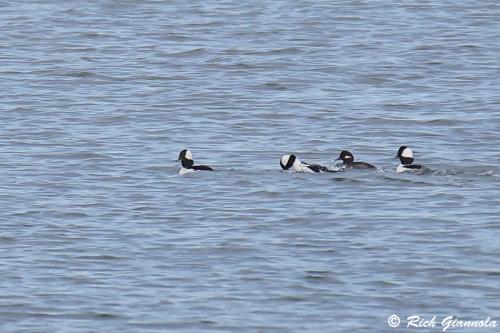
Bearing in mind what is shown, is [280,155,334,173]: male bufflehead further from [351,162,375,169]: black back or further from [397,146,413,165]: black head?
[397,146,413,165]: black head

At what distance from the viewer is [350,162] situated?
21.1m

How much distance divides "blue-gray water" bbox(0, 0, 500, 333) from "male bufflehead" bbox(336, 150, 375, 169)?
0.55 ft

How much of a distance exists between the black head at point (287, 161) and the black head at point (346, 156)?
78 cm

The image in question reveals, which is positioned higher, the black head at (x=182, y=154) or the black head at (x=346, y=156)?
the black head at (x=182, y=154)

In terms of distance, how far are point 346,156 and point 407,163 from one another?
991 mm

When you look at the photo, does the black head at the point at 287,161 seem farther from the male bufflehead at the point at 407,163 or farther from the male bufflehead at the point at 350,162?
the male bufflehead at the point at 407,163

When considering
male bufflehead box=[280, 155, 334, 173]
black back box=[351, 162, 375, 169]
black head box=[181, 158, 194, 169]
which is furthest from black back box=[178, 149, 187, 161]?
black back box=[351, 162, 375, 169]

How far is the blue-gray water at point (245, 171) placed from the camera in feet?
48.0

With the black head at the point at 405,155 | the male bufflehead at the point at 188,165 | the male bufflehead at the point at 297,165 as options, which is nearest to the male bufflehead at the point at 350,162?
the male bufflehead at the point at 297,165

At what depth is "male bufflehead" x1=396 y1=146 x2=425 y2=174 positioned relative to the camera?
20578mm

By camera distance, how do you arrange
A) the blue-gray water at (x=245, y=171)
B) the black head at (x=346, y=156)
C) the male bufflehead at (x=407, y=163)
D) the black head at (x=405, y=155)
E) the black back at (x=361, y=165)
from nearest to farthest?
the blue-gray water at (x=245, y=171), the male bufflehead at (x=407, y=163), the black back at (x=361, y=165), the black head at (x=405, y=155), the black head at (x=346, y=156)

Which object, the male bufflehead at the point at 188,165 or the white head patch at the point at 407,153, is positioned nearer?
the male bufflehead at the point at 188,165

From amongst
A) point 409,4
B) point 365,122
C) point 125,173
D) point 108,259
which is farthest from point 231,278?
point 409,4

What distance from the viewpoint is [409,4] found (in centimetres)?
4031
